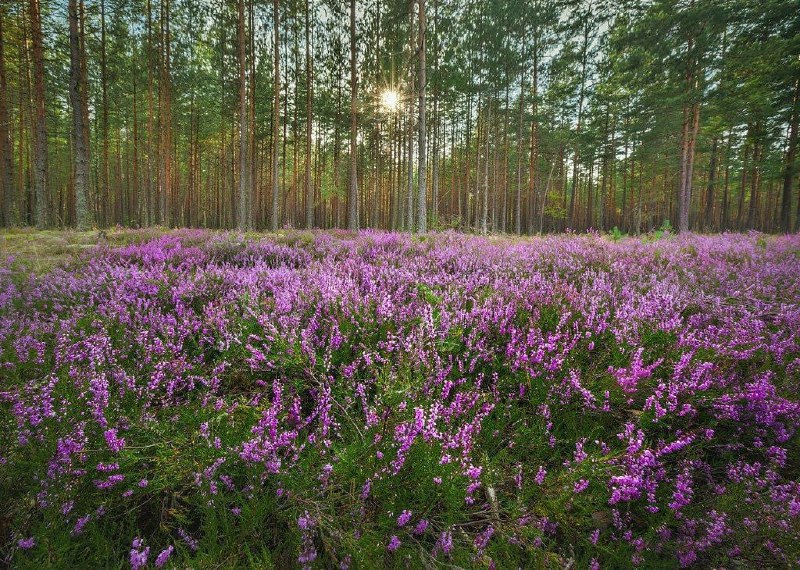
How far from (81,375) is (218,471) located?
0.99 m

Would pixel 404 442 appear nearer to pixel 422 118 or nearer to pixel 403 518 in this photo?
pixel 403 518

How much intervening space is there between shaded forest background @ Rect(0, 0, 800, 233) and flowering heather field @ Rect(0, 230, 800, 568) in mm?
11483

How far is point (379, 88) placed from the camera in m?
22.0

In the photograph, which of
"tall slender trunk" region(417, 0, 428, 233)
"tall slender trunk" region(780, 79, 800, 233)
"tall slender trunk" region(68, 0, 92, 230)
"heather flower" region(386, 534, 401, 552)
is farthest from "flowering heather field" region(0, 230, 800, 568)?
"tall slender trunk" region(780, 79, 800, 233)

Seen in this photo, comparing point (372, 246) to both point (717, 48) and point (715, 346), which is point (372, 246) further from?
point (717, 48)

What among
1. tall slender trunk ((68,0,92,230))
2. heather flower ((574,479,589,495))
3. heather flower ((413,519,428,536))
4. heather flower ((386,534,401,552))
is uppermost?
tall slender trunk ((68,0,92,230))

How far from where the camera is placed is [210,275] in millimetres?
3811

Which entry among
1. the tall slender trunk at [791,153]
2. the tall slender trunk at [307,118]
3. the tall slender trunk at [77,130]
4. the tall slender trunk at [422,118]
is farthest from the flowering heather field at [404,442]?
the tall slender trunk at [791,153]

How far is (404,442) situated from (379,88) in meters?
24.1

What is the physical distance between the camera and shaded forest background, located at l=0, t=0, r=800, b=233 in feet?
53.0

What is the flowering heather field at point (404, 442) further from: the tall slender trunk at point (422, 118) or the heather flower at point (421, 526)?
the tall slender trunk at point (422, 118)

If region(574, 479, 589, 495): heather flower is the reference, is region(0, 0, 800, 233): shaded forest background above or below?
above

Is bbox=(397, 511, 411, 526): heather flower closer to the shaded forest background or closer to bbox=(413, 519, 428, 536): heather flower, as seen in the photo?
bbox=(413, 519, 428, 536): heather flower

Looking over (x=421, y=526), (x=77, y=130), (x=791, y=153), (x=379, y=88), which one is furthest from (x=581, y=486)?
(x=791, y=153)
